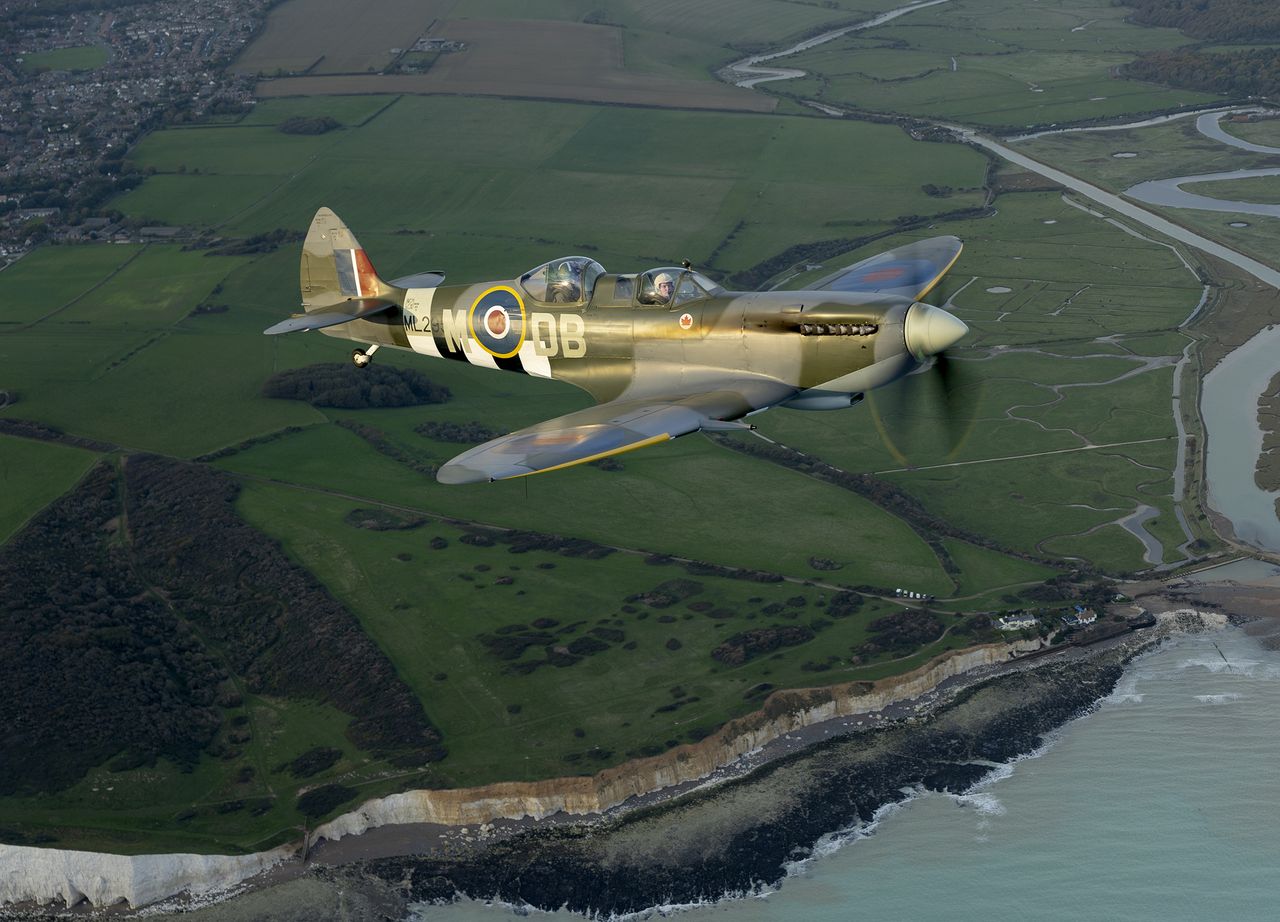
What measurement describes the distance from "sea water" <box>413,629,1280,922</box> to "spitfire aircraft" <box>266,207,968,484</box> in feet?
80.1

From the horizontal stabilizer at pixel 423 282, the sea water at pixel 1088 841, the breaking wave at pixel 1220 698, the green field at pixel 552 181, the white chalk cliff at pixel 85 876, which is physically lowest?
the sea water at pixel 1088 841

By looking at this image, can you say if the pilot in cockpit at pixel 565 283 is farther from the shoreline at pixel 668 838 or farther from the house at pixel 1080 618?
the house at pixel 1080 618

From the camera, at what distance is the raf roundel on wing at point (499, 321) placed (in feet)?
168

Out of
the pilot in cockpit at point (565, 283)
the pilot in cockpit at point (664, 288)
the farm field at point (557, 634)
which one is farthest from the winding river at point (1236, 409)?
the pilot in cockpit at point (565, 283)

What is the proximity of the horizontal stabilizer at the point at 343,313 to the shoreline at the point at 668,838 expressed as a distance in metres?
23.7

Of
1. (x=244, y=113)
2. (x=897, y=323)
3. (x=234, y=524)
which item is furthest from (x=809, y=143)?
(x=897, y=323)

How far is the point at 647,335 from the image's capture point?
48.2m

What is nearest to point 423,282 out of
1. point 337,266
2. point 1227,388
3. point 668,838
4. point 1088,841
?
point 337,266

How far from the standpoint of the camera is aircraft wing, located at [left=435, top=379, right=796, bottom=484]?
40.2m

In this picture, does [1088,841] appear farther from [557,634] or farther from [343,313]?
[343,313]

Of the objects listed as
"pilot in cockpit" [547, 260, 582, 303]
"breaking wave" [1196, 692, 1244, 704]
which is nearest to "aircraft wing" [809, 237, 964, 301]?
"pilot in cockpit" [547, 260, 582, 303]

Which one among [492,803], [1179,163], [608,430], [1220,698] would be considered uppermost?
[608,430]

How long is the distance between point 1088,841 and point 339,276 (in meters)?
40.5

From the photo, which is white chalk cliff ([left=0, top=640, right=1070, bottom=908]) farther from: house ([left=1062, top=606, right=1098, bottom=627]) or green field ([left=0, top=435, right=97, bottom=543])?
green field ([left=0, top=435, right=97, bottom=543])
